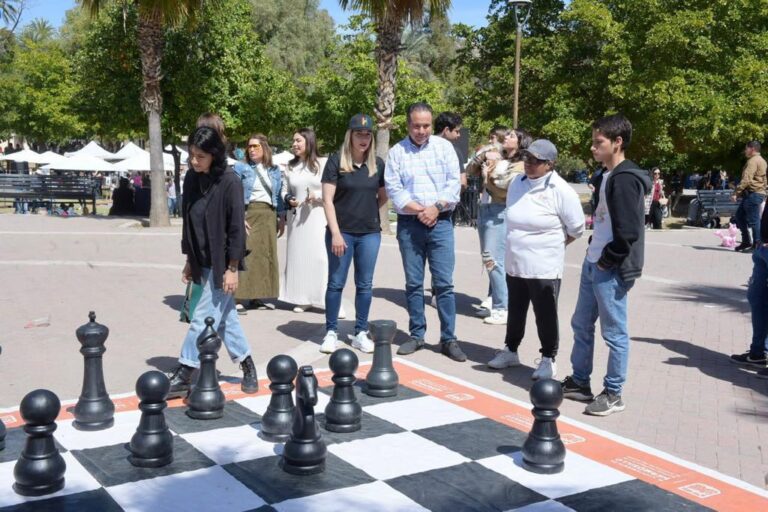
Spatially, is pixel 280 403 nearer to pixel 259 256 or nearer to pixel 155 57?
pixel 259 256

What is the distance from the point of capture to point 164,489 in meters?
3.85

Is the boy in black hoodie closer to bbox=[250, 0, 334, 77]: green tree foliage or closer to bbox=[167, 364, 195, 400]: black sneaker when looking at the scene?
bbox=[167, 364, 195, 400]: black sneaker

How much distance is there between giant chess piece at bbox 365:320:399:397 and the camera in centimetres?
541

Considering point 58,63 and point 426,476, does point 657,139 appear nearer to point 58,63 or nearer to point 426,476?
point 426,476

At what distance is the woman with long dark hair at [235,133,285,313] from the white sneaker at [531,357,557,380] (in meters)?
3.49

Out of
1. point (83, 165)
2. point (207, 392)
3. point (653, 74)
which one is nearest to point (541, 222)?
point (207, 392)

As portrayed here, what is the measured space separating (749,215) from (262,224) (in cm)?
950

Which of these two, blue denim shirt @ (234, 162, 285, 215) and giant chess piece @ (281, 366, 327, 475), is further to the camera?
blue denim shirt @ (234, 162, 285, 215)

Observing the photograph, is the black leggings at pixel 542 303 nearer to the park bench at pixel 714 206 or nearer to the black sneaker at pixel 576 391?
the black sneaker at pixel 576 391

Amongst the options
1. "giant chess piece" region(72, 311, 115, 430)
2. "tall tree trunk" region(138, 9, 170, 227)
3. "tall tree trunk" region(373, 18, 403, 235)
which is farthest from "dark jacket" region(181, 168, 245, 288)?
"tall tree trunk" region(138, 9, 170, 227)

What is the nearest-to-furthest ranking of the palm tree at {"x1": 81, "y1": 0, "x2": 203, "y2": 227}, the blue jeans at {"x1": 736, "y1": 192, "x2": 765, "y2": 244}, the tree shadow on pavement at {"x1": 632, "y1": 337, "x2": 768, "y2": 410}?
the tree shadow on pavement at {"x1": 632, "y1": 337, "x2": 768, "y2": 410}, the blue jeans at {"x1": 736, "y1": 192, "x2": 765, "y2": 244}, the palm tree at {"x1": 81, "y1": 0, "x2": 203, "y2": 227}

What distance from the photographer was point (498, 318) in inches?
326

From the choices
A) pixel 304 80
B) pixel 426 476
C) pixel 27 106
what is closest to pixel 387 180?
pixel 426 476

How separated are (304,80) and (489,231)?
73.5ft
